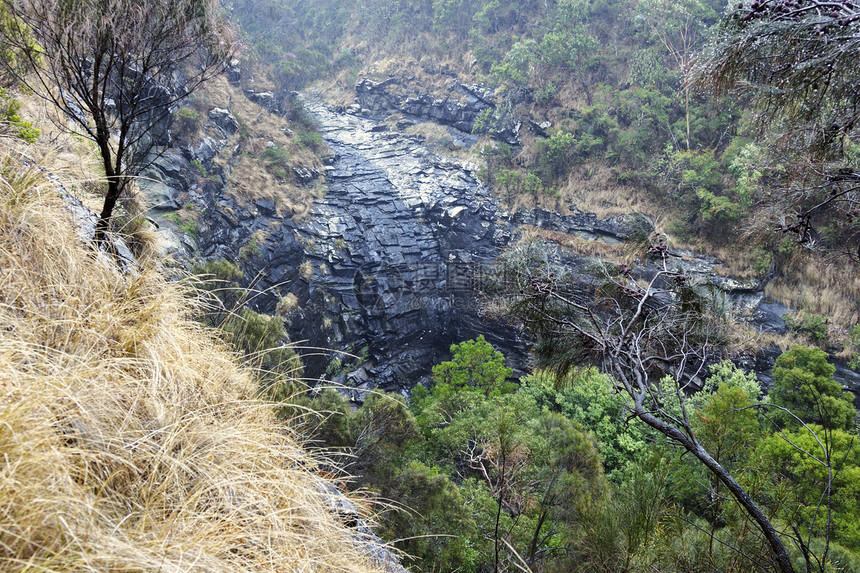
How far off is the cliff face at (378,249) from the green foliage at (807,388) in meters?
3.40

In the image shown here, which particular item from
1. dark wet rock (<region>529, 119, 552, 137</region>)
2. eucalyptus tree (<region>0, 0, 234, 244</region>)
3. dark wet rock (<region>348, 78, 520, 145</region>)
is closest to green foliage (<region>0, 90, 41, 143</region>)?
eucalyptus tree (<region>0, 0, 234, 244</region>)

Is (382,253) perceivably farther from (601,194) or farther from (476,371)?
(601,194)

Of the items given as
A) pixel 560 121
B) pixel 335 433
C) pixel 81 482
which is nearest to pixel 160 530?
pixel 81 482

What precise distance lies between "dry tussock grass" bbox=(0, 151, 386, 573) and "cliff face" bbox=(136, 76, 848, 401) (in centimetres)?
1164

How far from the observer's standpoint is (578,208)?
54.3ft

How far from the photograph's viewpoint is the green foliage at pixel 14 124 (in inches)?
111

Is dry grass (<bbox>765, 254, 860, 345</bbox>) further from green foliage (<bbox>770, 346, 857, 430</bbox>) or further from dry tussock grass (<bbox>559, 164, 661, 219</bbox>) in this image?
A: dry tussock grass (<bbox>559, 164, 661, 219</bbox>)

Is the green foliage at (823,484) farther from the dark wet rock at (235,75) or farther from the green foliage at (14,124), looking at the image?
the dark wet rock at (235,75)

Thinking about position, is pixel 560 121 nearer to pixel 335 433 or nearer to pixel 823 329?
pixel 823 329

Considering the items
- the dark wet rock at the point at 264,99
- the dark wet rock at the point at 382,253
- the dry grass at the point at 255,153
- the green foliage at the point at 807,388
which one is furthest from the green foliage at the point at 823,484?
the dark wet rock at the point at 264,99

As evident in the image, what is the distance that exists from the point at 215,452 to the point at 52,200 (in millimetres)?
1755

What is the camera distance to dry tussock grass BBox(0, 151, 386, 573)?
35.6 inches

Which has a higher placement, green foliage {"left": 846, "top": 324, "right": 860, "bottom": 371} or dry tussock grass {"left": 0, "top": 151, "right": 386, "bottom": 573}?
dry tussock grass {"left": 0, "top": 151, "right": 386, "bottom": 573}

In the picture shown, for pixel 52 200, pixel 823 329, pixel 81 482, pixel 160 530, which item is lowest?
pixel 823 329
